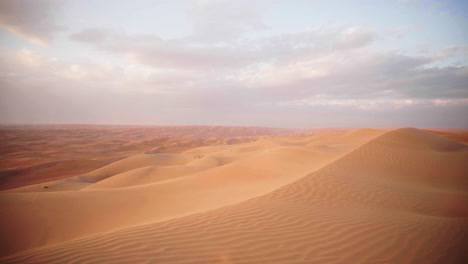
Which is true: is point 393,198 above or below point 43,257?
below

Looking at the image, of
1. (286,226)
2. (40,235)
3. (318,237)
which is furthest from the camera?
(40,235)

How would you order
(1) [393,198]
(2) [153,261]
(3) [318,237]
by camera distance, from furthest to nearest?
(1) [393,198]
(3) [318,237]
(2) [153,261]

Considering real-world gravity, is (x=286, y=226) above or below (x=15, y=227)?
above

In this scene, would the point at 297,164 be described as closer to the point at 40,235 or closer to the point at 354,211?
the point at 354,211

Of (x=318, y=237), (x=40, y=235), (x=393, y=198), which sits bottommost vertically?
(x=40, y=235)

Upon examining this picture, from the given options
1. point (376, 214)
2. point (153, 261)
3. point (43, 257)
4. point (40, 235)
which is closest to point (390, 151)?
point (376, 214)

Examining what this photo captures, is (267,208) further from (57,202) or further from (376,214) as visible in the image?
(57,202)

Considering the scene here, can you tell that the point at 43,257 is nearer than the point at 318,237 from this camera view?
Yes

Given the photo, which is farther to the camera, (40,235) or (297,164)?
(297,164)

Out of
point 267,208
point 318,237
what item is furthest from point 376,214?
point 267,208

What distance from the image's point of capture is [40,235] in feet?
16.8

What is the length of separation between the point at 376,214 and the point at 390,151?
35.1 feet

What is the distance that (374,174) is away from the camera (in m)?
8.93

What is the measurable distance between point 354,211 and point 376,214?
434mm
